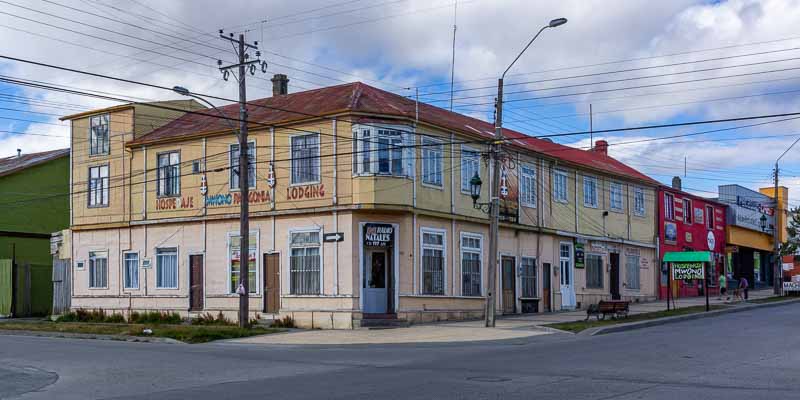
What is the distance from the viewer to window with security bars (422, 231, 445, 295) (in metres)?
30.4

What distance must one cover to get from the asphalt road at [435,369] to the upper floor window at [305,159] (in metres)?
7.92

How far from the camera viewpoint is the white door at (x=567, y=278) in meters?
38.5

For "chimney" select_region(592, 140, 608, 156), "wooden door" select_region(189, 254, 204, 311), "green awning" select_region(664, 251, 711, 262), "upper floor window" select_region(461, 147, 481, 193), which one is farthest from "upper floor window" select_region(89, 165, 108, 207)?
"chimney" select_region(592, 140, 608, 156)

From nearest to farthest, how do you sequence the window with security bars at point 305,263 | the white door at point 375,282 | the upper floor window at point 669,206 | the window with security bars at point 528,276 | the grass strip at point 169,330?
the grass strip at point 169,330 < the white door at point 375,282 < the window with security bars at point 305,263 < the window with security bars at point 528,276 < the upper floor window at point 669,206

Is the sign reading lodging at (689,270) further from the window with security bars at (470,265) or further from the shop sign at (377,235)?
the shop sign at (377,235)

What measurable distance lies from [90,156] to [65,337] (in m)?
11.1

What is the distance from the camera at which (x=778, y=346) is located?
2006 centimetres

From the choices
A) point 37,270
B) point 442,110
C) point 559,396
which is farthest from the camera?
point 37,270

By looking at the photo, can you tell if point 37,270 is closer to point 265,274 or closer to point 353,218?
point 265,274

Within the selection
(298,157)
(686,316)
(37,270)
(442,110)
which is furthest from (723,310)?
(37,270)

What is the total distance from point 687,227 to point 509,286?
62.8ft

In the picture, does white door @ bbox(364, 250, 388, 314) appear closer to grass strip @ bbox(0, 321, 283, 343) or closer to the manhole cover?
grass strip @ bbox(0, 321, 283, 343)

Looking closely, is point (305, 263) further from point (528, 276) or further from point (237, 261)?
point (528, 276)

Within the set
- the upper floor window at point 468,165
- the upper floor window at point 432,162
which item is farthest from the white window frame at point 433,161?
the upper floor window at point 468,165
